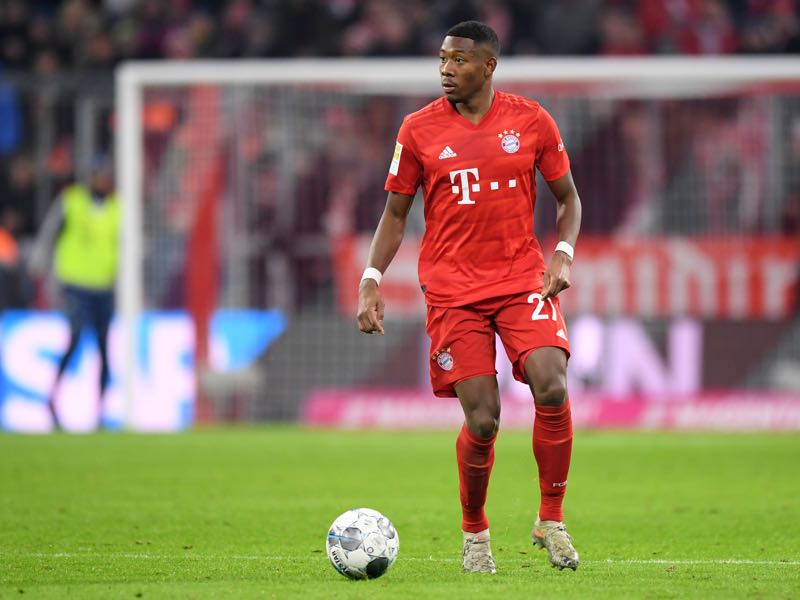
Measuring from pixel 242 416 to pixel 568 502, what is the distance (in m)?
6.49

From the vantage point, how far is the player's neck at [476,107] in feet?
22.4

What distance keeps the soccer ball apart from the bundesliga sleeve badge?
735mm

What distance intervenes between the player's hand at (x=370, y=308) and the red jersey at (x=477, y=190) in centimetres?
22

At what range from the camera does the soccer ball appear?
625 centimetres

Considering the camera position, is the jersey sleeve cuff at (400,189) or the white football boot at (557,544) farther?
the jersey sleeve cuff at (400,189)

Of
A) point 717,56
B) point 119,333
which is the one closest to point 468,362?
point 119,333

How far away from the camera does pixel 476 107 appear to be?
6.85 metres

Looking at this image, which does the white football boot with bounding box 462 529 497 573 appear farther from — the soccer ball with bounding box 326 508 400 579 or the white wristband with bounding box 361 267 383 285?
the white wristband with bounding box 361 267 383 285

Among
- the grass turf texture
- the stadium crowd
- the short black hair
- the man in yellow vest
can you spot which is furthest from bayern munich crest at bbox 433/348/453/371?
the stadium crowd

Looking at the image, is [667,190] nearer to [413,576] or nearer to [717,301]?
[717,301]

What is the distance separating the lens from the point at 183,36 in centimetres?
1923

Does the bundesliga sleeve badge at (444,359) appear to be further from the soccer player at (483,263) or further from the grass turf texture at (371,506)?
the grass turf texture at (371,506)

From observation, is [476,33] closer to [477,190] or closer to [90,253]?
[477,190]

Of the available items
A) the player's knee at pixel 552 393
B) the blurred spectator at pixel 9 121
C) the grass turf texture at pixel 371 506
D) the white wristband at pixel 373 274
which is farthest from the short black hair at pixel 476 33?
the blurred spectator at pixel 9 121
